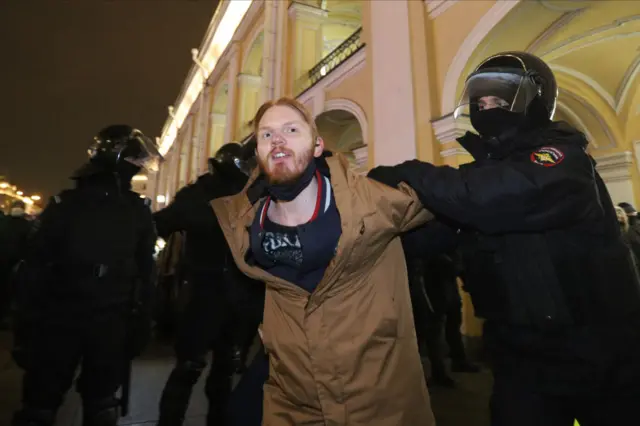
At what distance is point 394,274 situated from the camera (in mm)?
1257

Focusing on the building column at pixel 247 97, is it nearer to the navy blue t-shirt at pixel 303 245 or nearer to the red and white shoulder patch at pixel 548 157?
the navy blue t-shirt at pixel 303 245

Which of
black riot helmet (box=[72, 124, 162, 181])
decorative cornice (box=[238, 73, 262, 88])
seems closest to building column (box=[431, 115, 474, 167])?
black riot helmet (box=[72, 124, 162, 181])

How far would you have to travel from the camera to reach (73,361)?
1.95m

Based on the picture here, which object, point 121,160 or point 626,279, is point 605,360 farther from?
point 121,160

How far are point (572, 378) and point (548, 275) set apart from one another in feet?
1.06

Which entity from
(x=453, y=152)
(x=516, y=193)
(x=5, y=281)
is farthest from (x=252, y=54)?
(x=516, y=193)

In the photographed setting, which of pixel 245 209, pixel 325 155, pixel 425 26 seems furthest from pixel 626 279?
pixel 425 26

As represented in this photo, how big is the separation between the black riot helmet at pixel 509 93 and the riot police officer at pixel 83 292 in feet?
6.58

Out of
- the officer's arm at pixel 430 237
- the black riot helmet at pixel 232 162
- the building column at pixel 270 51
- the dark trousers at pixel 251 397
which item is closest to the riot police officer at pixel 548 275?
the officer's arm at pixel 430 237

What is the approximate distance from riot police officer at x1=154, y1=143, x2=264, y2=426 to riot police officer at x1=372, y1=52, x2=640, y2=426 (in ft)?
4.97

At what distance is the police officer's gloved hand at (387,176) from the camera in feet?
4.10

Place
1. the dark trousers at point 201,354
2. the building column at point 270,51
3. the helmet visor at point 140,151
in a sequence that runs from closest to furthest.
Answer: the helmet visor at point 140,151, the dark trousers at point 201,354, the building column at point 270,51

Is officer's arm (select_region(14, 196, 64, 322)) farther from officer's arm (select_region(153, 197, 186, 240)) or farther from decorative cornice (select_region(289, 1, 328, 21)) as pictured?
decorative cornice (select_region(289, 1, 328, 21))

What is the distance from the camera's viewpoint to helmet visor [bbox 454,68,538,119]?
4.80ft
